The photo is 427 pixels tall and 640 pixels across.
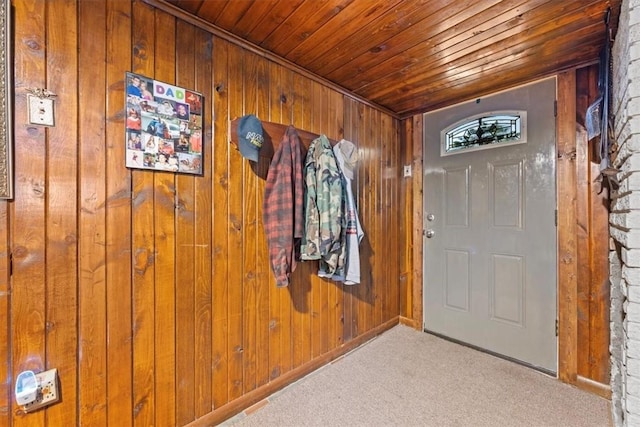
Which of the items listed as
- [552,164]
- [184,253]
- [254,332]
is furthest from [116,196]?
[552,164]

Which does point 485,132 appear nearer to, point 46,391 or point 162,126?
point 162,126

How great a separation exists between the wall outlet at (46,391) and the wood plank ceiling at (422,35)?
1703mm

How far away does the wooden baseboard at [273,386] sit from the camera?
5.00 feet

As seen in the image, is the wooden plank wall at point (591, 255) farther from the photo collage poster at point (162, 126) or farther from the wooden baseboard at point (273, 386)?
the photo collage poster at point (162, 126)

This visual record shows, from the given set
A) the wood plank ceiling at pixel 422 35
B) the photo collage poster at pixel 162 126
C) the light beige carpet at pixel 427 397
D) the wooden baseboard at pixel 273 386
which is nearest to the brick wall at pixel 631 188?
the wood plank ceiling at pixel 422 35

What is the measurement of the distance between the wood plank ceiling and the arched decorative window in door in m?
0.26

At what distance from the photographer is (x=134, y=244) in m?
1.29

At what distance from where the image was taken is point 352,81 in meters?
2.16

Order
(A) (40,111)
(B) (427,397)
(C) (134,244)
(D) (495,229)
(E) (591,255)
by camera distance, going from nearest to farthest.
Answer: (A) (40,111) < (C) (134,244) < (B) (427,397) < (E) (591,255) < (D) (495,229)

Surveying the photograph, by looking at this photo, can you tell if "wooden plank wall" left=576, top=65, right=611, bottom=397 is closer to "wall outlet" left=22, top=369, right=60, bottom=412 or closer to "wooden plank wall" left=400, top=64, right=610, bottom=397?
"wooden plank wall" left=400, top=64, right=610, bottom=397

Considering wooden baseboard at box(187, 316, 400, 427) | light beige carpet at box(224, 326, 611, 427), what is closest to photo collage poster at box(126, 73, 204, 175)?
wooden baseboard at box(187, 316, 400, 427)

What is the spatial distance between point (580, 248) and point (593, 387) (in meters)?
0.90

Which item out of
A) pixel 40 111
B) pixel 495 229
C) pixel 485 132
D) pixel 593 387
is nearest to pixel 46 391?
pixel 40 111

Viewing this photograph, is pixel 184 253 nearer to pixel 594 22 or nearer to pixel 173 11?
pixel 173 11
